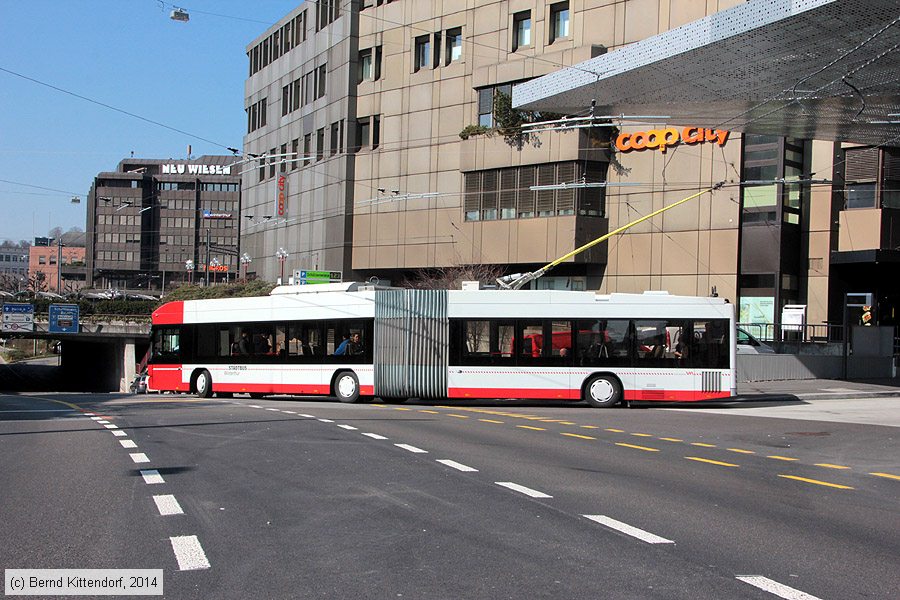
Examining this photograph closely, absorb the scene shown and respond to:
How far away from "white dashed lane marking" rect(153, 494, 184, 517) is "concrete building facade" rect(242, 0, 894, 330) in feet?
82.5

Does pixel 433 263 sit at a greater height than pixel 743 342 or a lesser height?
greater

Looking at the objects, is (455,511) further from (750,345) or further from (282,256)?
(282,256)

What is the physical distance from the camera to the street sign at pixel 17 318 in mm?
61312

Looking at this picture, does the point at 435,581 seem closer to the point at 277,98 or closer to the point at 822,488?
the point at 822,488

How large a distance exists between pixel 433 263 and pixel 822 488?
37.4 m

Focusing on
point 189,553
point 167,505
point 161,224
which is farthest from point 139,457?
point 161,224

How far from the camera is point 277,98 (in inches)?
2468

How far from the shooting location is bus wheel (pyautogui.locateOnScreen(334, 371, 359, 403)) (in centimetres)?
2453

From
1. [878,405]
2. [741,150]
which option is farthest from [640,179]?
[878,405]

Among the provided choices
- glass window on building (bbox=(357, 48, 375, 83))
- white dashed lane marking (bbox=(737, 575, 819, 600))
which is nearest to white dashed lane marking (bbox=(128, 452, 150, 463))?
white dashed lane marking (bbox=(737, 575, 819, 600))

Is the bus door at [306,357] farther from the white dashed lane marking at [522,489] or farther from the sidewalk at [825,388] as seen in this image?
the white dashed lane marking at [522,489]

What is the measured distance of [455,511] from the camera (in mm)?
8195

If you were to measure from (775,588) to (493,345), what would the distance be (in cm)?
1751

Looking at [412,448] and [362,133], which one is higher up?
[362,133]
